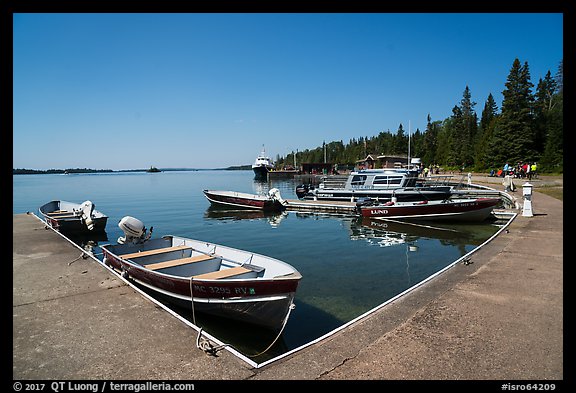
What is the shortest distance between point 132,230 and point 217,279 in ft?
17.2

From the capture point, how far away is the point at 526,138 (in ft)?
152

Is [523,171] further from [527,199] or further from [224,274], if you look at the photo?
[224,274]

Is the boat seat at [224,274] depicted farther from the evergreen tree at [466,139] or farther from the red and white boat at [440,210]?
the evergreen tree at [466,139]

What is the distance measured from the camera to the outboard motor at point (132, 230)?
1062cm

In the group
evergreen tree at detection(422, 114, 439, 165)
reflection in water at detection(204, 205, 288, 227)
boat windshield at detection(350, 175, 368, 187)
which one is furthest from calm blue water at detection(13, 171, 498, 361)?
evergreen tree at detection(422, 114, 439, 165)

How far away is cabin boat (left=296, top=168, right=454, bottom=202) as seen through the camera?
24.9 m

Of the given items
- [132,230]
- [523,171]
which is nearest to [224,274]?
[132,230]

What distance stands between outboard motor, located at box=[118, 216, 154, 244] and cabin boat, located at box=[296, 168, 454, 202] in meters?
19.6
